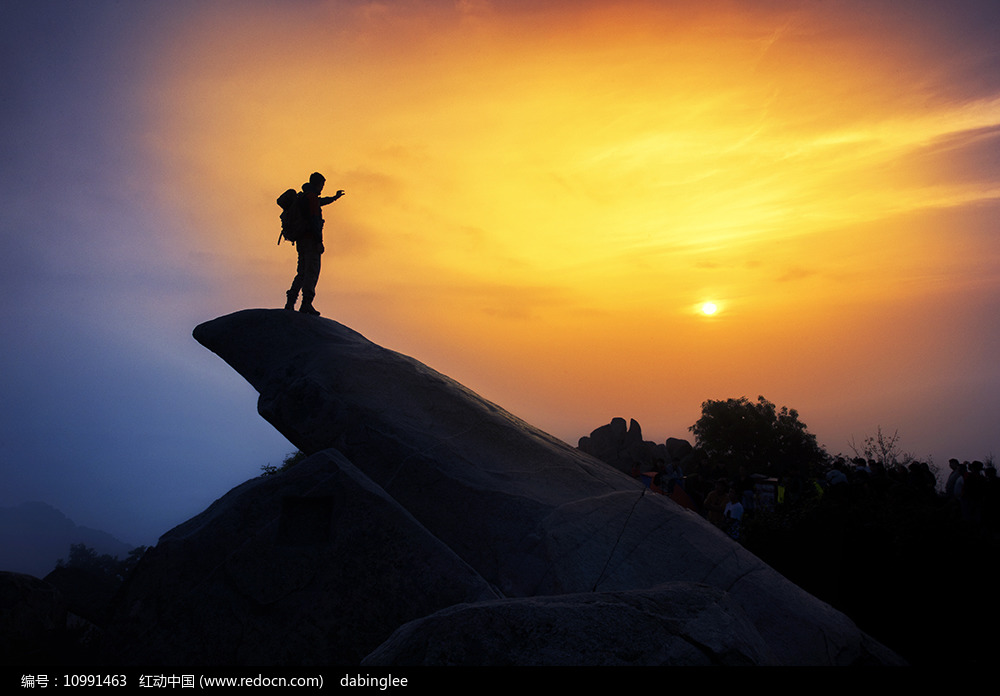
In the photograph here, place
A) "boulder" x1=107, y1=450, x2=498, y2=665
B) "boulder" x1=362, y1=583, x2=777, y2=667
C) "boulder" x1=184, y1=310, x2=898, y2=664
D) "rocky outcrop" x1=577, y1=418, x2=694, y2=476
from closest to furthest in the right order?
"boulder" x1=362, y1=583, x2=777, y2=667 < "boulder" x1=107, y1=450, x2=498, y2=665 < "boulder" x1=184, y1=310, x2=898, y2=664 < "rocky outcrop" x1=577, y1=418, x2=694, y2=476

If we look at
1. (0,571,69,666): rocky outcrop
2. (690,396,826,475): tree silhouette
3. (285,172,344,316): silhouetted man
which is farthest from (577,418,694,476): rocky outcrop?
(0,571,69,666): rocky outcrop

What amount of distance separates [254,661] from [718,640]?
3.95 m

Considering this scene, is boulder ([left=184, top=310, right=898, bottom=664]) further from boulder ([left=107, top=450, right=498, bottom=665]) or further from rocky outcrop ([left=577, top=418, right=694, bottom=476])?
rocky outcrop ([left=577, top=418, right=694, bottom=476])

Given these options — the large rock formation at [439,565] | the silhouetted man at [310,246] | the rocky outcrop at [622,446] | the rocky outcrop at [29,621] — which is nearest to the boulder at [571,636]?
the large rock formation at [439,565]

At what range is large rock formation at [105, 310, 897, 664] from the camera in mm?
3500

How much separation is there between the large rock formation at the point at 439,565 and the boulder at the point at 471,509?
0.02 m

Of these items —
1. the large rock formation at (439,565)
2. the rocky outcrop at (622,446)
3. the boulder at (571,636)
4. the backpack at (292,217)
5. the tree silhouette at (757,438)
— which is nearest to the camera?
the boulder at (571,636)

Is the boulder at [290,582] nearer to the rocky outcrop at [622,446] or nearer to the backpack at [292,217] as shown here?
the backpack at [292,217]

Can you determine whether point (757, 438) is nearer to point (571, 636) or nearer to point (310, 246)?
point (310, 246)

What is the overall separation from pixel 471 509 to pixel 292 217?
7.32m

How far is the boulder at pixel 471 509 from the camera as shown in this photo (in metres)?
5.84

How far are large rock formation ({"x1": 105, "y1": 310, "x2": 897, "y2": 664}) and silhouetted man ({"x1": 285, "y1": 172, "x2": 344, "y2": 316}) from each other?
300cm

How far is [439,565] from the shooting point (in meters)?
5.74

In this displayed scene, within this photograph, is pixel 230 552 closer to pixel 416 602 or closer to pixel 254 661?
pixel 254 661
